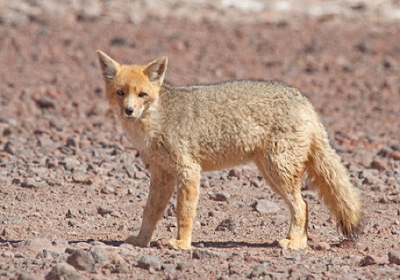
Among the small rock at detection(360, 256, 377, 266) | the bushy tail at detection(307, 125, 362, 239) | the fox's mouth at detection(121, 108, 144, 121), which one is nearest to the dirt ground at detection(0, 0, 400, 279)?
the small rock at detection(360, 256, 377, 266)

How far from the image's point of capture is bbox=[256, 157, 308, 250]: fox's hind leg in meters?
8.43

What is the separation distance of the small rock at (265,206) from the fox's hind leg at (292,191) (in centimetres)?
129

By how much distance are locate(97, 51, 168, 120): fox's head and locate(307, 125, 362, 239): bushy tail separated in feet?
5.55

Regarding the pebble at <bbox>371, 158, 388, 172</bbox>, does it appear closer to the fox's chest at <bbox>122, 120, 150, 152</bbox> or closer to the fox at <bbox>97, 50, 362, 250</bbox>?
the fox at <bbox>97, 50, 362, 250</bbox>

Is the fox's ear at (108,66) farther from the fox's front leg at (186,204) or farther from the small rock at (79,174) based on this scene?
the small rock at (79,174)

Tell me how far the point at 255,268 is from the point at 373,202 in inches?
147

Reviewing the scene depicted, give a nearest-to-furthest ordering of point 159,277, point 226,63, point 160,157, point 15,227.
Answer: point 159,277
point 160,157
point 15,227
point 226,63

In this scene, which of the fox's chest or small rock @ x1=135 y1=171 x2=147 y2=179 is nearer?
the fox's chest

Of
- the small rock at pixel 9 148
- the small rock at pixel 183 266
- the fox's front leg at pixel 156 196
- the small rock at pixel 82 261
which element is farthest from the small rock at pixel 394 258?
the small rock at pixel 9 148

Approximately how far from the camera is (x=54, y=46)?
835 inches

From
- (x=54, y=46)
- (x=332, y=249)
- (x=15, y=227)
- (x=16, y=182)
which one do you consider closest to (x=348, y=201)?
(x=332, y=249)

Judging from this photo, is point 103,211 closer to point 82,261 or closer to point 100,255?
point 100,255

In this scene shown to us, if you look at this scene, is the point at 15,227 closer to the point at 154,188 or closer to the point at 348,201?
the point at 154,188

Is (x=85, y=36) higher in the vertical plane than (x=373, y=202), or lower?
higher
